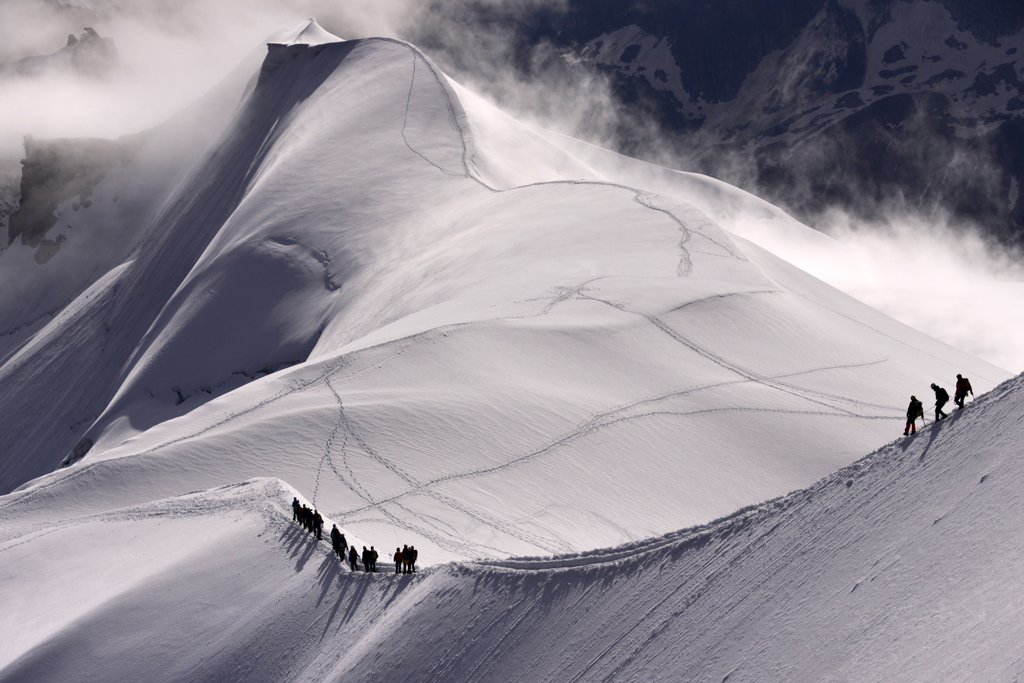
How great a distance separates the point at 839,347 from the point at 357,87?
4660cm

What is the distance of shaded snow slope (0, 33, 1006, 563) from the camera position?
944 inches

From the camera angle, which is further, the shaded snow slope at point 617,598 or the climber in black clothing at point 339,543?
the climber in black clothing at point 339,543

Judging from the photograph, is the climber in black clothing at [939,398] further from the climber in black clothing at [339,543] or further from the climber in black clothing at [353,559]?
the climber in black clothing at [339,543]

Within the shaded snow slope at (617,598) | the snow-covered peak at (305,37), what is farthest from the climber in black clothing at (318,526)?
the snow-covered peak at (305,37)

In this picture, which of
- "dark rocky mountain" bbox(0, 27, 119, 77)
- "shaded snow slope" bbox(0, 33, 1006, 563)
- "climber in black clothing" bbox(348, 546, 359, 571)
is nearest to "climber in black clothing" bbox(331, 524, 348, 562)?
"climber in black clothing" bbox(348, 546, 359, 571)

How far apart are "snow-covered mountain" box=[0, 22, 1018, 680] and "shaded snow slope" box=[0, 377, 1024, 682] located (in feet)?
0.22

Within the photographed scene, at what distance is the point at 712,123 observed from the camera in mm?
172125

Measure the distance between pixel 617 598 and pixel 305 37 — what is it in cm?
7443

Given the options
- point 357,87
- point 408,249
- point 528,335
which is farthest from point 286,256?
point 528,335

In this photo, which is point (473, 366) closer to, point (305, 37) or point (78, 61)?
point (305, 37)

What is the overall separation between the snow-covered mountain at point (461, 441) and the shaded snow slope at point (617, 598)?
7 cm

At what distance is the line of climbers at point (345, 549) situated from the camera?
18281 millimetres

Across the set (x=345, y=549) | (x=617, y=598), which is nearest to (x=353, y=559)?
(x=345, y=549)

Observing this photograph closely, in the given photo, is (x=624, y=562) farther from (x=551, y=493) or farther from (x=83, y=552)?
(x=83, y=552)
